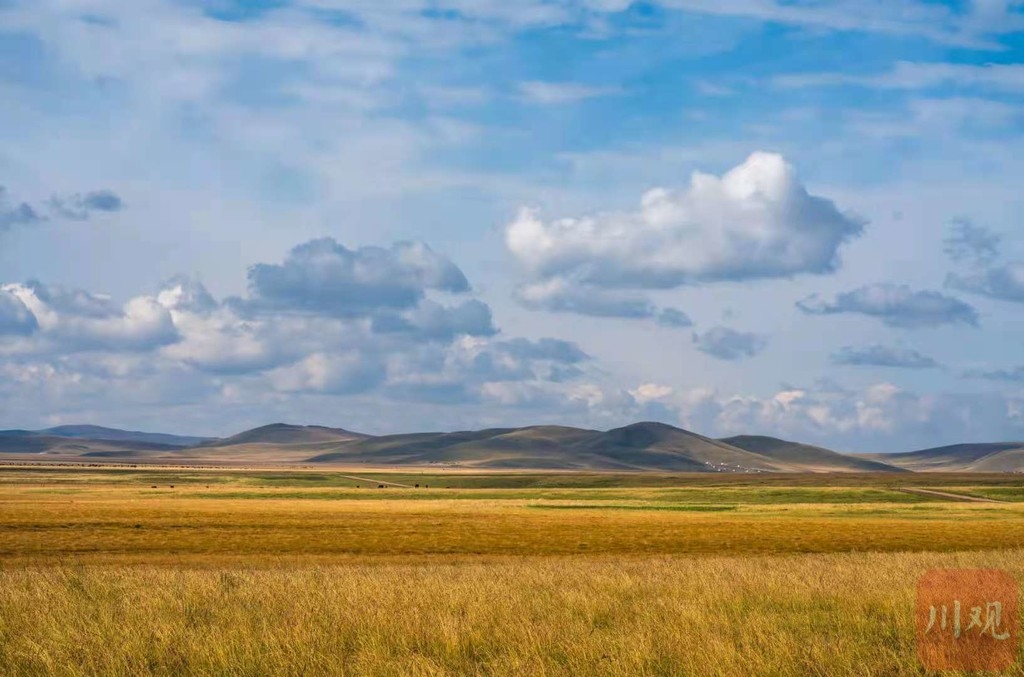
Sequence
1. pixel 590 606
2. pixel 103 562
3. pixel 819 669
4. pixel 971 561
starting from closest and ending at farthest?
1. pixel 819 669
2. pixel 590 606
3. pixel 971 561
4. pixel 103 562

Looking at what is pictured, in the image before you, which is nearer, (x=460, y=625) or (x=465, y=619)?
(x=460, y=625)

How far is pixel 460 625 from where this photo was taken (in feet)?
52.1

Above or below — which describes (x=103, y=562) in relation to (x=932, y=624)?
below

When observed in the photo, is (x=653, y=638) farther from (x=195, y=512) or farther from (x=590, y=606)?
(x=195, y=512)

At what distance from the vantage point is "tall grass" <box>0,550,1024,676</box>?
13.3m

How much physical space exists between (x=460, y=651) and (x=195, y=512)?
237 ft

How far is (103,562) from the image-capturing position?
37125 millimetres

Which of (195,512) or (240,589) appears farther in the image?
(195,512)

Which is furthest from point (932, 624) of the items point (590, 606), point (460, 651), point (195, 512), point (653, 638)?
point (195, 512)

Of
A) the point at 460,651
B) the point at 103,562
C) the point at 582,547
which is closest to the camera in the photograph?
the point at 460,651

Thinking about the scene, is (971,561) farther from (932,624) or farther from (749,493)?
(749,493)

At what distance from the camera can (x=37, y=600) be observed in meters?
18.8

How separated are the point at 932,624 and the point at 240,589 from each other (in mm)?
13492

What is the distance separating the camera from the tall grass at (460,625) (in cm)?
1334
